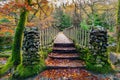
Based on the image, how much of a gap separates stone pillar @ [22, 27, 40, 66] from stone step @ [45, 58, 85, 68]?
2.54ft

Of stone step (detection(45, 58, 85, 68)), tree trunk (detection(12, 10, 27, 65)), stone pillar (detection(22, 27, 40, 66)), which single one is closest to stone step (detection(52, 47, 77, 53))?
stone step (detection(45, 58, 85, 68))

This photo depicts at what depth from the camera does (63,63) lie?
802 cm

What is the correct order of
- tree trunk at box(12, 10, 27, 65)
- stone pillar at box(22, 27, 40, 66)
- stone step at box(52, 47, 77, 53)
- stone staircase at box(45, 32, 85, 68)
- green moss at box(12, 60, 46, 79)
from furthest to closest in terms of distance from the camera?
stone step at box(52, 47, 77, 53) → tree trunk at box(12, 10, 27, 65) → stone staircase at box(45, 32, 85, 68) → stone pillar at box(22, 27, 40, 66) → green moss at box(12, 60, 46, 79)

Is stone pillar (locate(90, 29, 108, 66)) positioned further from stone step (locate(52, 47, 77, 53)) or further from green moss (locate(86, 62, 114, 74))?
stone step (locate(52, 47, 77, 53))

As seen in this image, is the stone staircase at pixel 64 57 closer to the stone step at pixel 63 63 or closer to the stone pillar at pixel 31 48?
the stone step at pixel 63 63

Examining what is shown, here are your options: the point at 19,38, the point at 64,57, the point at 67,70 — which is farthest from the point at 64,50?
the point at 19,38

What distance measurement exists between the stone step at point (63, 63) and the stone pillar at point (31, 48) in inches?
30.5

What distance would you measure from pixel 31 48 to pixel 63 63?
5.78 feet

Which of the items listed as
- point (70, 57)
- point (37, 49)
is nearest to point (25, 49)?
point (37, 49)

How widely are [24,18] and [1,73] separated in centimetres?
285

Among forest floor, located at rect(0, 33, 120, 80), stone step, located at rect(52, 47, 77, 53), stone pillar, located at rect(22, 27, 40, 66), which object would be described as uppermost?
stone pillar, located at rect(22, 27, 40, 66)

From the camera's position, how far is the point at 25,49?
23.6ft

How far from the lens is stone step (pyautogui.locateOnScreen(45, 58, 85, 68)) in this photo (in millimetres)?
7512

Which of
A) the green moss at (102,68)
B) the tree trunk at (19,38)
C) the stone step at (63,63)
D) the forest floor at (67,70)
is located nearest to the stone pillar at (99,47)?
the green moss at (102,68)
